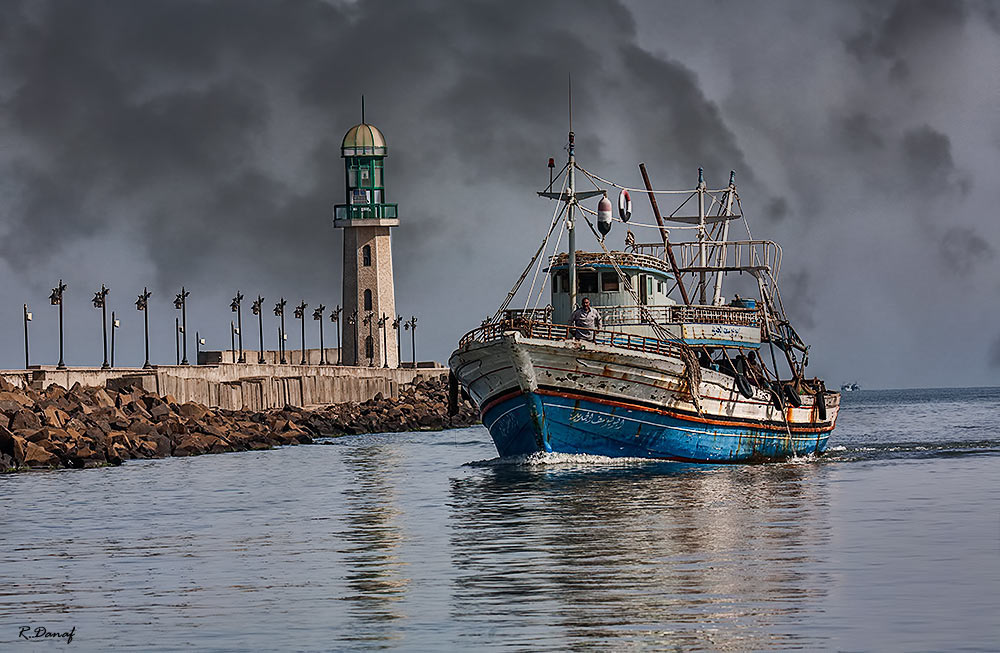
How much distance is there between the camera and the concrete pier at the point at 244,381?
64.6 metres

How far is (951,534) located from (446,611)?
9.55 m

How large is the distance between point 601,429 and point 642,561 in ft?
59.5

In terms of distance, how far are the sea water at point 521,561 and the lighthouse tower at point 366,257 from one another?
241 ft

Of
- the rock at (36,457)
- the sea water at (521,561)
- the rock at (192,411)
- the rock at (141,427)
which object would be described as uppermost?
the rock at (192,411)

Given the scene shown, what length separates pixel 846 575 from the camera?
1736 centimetres

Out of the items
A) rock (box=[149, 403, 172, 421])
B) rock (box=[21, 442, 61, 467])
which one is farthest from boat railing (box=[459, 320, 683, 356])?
rock (box=[149, 403, 172, 421])

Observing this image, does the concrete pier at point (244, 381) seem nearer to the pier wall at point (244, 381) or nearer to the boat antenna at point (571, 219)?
the pier wall at point (244, 381)

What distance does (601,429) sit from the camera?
3678 centimetres

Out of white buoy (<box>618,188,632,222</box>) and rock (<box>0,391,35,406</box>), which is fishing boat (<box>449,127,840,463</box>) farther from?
rock (<box>0,391,35,406</box>)

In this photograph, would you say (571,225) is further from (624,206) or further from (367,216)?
(367,216)

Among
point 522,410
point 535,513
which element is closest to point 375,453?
point 522,410

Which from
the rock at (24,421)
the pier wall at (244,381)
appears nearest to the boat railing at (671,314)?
the rock at (24,421)

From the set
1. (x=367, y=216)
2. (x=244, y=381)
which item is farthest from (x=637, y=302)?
(x=367, y=216)

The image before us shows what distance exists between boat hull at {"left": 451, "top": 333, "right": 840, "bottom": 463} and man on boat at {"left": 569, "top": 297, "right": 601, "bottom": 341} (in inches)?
38.1
